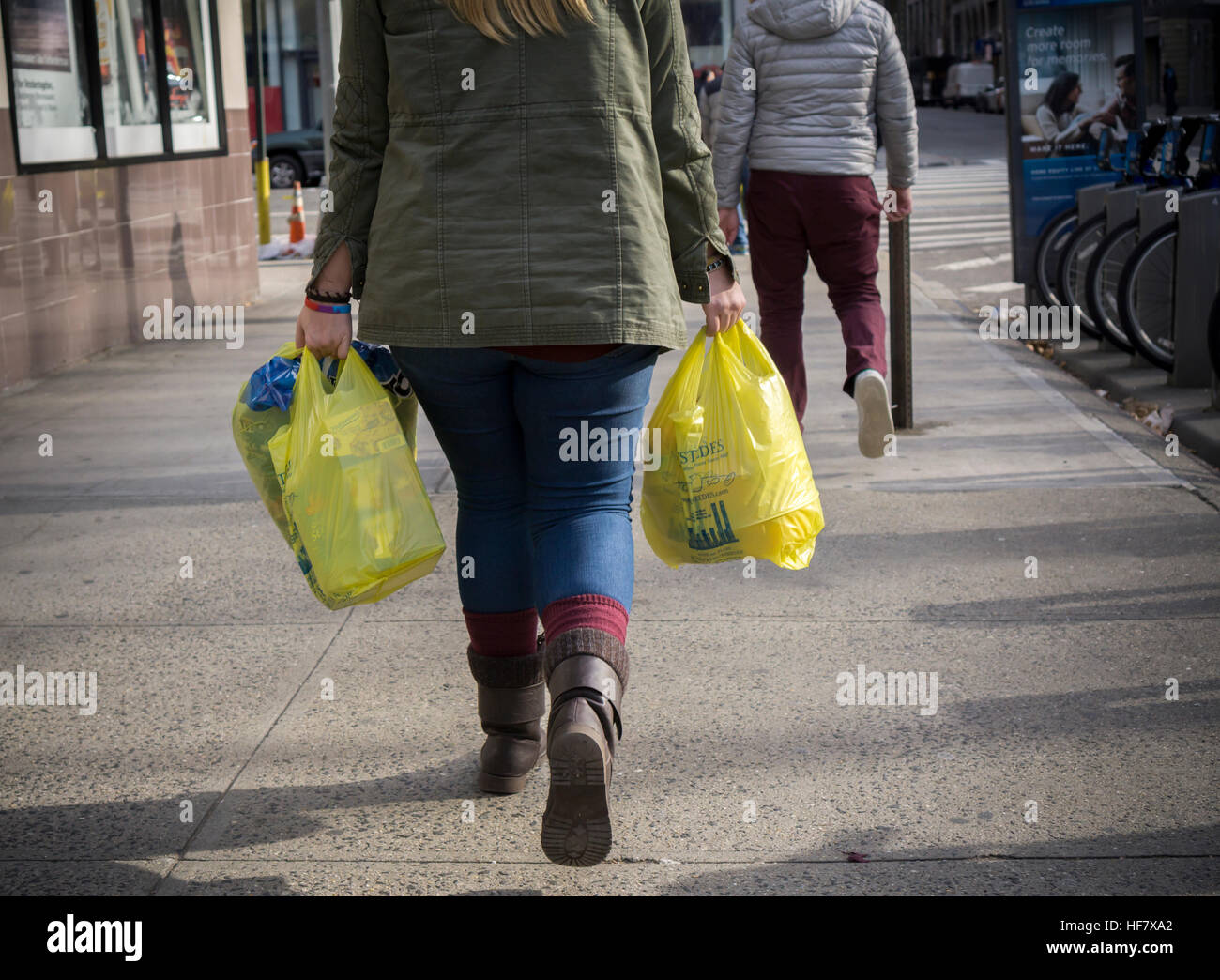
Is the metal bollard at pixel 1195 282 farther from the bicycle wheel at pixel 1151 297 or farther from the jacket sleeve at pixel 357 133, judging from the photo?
the jacket sleeve at pixel 357 133

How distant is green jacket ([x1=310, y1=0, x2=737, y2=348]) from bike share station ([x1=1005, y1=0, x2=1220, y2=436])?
4.74 metres

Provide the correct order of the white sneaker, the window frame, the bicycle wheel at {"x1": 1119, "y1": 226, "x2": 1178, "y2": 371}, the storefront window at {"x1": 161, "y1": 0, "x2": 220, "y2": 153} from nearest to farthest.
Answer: the white sneaker → the bicycle wheel at {"x1": 1119, "y1": 226, "x2": 1178, "y2": 371} → the window frame → the storefront window at {"x1": 161, "y1": 0, "x2": 220, "y2": 153}

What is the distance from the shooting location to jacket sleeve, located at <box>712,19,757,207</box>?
5.75 metres

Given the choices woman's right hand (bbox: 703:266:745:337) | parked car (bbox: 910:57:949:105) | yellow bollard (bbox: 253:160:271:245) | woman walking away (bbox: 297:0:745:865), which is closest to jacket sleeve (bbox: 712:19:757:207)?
woman's right hand (bbox: 703:266:745:337)

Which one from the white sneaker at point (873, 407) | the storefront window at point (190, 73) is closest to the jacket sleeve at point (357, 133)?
the white sneaker at point (873, 407)

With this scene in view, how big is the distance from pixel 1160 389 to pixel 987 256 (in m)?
6.78

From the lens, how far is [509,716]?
309cm

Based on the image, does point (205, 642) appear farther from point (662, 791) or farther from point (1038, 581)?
point (1038, 581)

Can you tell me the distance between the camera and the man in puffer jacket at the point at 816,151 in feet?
18.7

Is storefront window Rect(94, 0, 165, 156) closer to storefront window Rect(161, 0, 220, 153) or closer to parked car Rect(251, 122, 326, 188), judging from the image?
storefront window Rect(161, 0, 220, 153)

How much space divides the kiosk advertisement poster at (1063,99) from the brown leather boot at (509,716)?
291 inches

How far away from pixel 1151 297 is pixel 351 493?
601cm

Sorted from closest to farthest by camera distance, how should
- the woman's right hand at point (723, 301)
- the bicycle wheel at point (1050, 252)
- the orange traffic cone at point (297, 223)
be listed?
1. the woman's right hand at point (723, 301)
2. the bicycle wheel at point (1050, 252)
3. the orange traffic cone at point (297, 223)

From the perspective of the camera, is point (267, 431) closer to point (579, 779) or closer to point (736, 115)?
point (579, 779)
